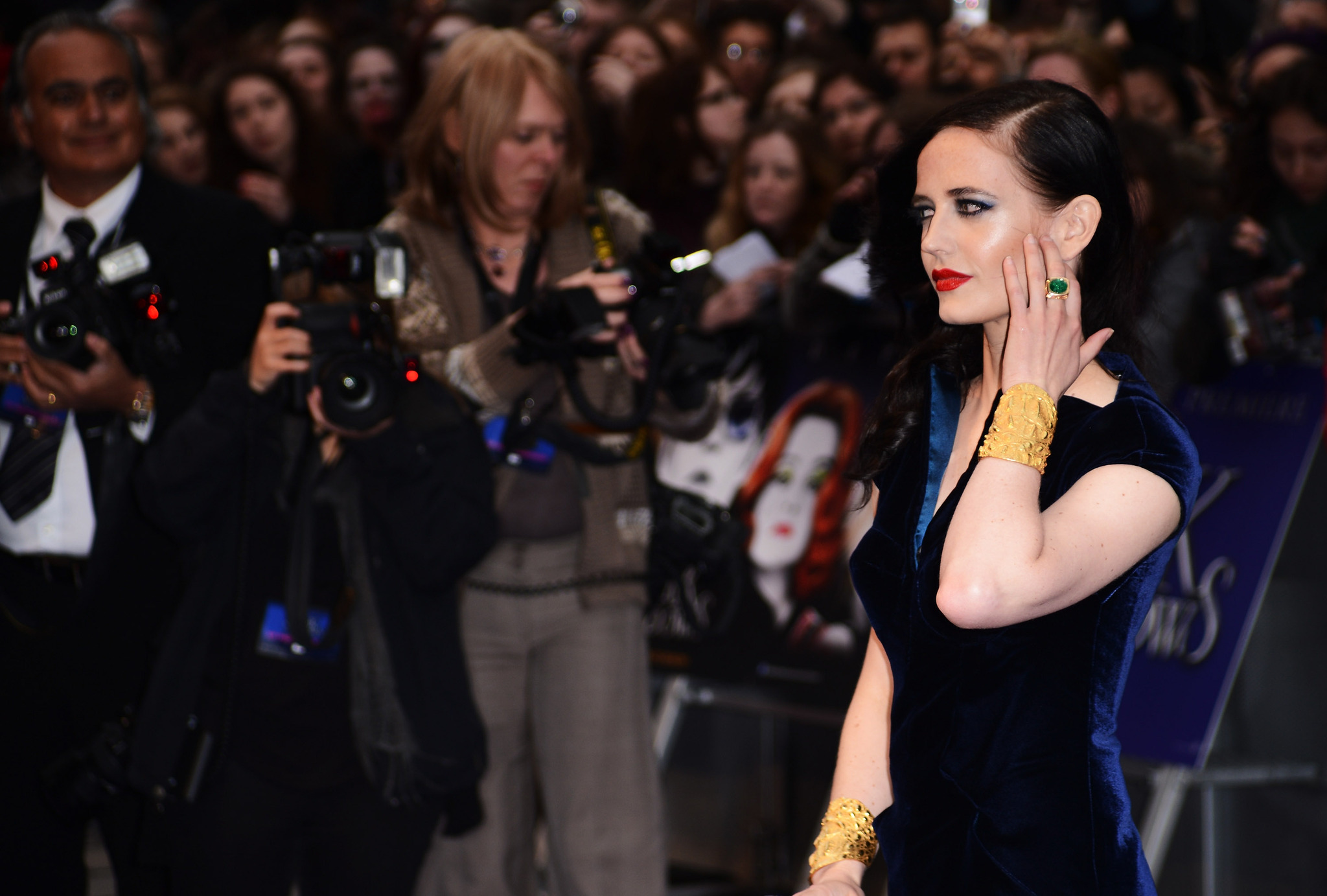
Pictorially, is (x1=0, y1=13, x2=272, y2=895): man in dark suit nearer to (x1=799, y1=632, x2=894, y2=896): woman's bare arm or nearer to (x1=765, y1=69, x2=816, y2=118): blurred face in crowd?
(x1=799, y1=632, x2=894, y2=896): woman's bare arm

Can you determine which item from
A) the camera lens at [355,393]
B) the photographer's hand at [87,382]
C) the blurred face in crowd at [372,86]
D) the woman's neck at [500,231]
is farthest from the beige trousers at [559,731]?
the blurred face in crowd at [372,86]

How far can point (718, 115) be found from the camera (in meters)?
5.59

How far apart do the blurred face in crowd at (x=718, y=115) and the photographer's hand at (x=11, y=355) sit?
286cm

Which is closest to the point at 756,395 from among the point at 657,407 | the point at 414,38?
the point at 657,407

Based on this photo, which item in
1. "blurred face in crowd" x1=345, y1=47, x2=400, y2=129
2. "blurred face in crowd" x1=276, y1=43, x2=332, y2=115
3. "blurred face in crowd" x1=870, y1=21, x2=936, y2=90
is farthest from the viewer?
"blurred face in crowd" x1=276, y1=43, x2=332, y2=115

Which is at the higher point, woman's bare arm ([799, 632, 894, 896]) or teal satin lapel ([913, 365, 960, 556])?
teal satin lapel ([913, 365, 960, 556])

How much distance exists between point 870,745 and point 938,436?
17.4 inches

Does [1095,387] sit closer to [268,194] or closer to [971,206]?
[971,206]

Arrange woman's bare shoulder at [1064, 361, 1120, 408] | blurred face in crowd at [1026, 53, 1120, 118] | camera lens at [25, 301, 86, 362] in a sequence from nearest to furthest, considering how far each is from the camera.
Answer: woman's bare shoulder at [1064, 361, 1120, 408] < camera lens at [25, 301, 86, 362] < blurred face in crowd at [1026, 53, 1120, 118]

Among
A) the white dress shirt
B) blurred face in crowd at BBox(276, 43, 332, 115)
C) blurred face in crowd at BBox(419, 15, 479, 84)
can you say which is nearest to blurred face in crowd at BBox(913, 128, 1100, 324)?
the white dress shirt

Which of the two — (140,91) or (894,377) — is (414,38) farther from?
(894,377)

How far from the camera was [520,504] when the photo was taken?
3.39 m

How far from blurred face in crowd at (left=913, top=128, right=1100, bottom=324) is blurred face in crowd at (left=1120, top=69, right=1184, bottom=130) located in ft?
12.2

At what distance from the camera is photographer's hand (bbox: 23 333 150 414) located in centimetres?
321
